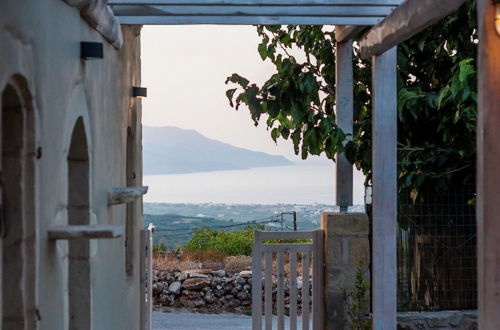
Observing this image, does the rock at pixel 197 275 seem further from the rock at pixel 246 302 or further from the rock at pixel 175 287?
the rock at pixel 246 302

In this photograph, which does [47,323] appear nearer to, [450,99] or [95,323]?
[95,323]

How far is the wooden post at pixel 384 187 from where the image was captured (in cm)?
609

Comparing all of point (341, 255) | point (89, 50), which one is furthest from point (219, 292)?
point (89, 50)

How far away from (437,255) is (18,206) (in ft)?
15.8

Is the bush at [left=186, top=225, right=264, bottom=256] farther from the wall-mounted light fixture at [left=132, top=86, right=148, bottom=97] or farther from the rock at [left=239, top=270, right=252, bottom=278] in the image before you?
the wall-mounted light fixture at [left=132, top=86, right=148, bottom=97]

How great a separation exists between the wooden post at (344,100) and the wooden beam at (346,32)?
74mm

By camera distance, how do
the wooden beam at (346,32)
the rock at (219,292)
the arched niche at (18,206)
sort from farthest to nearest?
the rock at (219,292) < the wooden beam at (346,32) < the arched niche at (18,206)

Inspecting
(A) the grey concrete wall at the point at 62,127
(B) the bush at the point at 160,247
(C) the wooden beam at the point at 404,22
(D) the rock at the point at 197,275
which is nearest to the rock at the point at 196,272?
(D) the rock at the point at 197,275

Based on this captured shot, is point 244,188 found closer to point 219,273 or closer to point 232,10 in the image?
point 219,273

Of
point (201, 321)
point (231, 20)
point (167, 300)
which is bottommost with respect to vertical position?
point (201, 321)

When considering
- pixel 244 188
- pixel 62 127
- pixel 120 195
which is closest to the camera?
pixel 62 127

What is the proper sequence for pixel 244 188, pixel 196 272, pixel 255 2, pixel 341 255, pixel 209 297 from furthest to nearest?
pixel 244 188
pixel 196 272
pixel 209 297
pixel 341 255
pixel 255 2

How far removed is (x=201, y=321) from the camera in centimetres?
998

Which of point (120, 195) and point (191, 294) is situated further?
point (191, 294)
